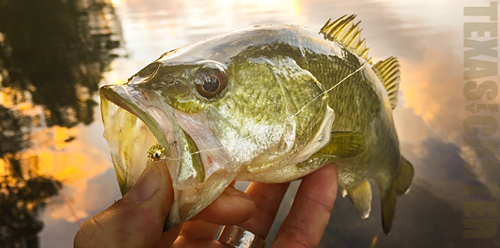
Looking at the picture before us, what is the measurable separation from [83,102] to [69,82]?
70cm

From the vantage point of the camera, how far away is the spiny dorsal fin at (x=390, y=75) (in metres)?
1.59

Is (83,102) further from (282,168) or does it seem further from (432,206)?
(432,206)

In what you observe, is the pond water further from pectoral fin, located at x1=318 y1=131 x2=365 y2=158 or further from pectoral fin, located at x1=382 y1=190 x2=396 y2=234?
pectoral fin, located at x1=318 y1=131 x2=365 y2=158

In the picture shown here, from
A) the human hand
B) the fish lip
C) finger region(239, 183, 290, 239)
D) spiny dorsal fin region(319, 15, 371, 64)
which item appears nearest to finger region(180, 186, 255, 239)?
the human hand

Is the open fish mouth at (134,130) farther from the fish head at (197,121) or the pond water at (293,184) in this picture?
the pond water at (293,184)

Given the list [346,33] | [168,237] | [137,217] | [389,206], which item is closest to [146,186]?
[137,217]

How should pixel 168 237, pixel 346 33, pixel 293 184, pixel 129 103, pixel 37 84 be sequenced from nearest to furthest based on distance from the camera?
pixel 129 103 < pixel 168 237 < pixel 346 33 < pixel 293 184 < pixel 37 84

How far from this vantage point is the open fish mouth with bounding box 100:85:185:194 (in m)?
0.79

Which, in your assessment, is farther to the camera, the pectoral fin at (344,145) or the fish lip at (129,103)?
the pectoral fin at (344,145)

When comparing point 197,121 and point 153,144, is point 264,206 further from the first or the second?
point 197,121

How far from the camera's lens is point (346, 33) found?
1.33 meters

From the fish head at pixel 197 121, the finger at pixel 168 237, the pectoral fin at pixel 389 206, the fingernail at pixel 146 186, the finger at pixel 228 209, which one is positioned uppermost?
the fish head at pixel 197 121

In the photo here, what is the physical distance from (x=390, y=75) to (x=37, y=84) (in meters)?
4.07

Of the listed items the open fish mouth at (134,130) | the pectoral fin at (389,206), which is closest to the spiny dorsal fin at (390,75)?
the pectoral fin at (389,206)
